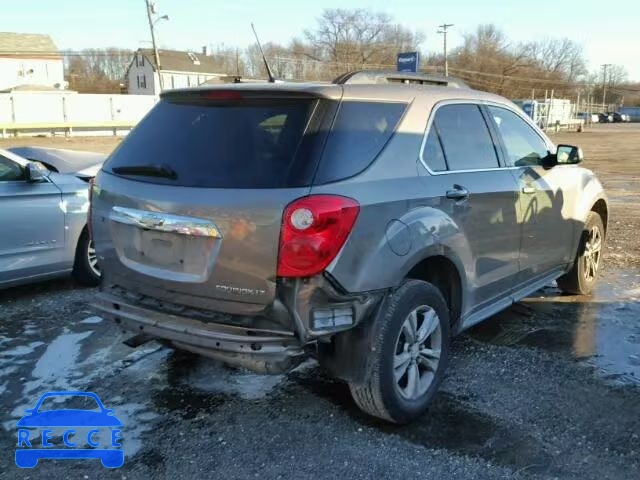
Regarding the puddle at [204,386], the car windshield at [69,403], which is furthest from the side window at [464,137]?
the car windshield at [69,403]

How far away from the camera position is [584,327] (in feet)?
16.6

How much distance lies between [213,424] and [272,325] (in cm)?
87

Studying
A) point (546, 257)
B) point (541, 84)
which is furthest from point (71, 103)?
point (541, 84)

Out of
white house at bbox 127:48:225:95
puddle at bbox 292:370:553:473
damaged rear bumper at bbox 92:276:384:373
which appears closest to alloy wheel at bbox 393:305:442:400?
puddle at bbox 292:370:553:473

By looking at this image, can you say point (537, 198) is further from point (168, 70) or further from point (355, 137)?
point (168, 70)

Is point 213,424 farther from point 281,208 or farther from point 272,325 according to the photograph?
point 281,208

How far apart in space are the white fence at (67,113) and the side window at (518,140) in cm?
3458

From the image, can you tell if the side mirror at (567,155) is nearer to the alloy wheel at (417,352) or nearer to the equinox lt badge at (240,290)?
the alloy wheel at (417,352)

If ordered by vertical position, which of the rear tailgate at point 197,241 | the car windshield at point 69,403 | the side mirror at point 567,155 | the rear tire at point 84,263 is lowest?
the car windshield at point 69,403

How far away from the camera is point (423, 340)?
3.54 metres

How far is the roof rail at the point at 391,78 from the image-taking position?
355 centimetres

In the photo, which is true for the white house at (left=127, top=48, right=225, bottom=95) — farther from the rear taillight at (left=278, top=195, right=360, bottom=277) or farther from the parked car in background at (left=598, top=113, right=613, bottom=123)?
the rear taillight at (left=278, top=195, right=360, bottom=277)

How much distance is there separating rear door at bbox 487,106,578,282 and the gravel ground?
610mm

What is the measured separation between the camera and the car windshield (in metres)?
3.65
